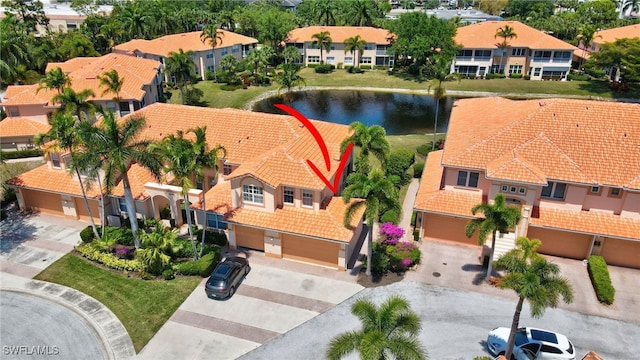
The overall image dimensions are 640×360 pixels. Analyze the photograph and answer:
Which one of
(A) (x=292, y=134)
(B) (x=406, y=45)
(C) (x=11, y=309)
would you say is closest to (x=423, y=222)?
(A) (x=292, y=134)

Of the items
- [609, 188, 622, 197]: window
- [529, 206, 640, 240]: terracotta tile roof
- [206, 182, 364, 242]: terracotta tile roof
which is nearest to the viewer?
[206, 182, 364, 242]: terracotta tile roof

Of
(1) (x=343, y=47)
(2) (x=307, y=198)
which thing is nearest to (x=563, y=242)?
(2) (x=307, y=198)

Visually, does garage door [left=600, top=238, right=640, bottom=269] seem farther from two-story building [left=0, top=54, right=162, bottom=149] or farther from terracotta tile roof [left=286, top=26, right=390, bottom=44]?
terracotta tile roof [left=286, top=26, right=390, bottom=44]

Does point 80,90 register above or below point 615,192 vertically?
above

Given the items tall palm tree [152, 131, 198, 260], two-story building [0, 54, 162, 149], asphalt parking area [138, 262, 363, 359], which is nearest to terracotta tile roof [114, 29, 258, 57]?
two-story building [0, 54, 162, 149]

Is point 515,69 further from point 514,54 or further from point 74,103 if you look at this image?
point 74,103

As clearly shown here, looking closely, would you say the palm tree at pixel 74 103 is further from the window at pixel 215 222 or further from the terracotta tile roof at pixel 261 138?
the window at pixel 215 222

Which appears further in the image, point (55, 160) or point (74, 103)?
point (74, 103)
